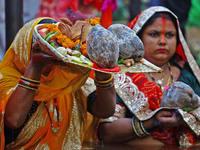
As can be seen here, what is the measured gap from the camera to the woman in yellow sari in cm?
196

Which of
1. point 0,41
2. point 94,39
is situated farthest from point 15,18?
point 0,41

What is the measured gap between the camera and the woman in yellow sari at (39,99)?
77.0 inches

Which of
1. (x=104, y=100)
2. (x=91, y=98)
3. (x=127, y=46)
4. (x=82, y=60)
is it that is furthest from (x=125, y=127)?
(x=82, y=60)

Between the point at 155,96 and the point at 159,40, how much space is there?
0.51 metres

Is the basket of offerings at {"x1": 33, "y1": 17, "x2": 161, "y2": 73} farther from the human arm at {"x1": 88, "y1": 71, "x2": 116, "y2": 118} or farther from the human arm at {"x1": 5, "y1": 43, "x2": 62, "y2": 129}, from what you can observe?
the human arm at {"x1": 88, "y1": 71, "x2": 116, "y2": 118}

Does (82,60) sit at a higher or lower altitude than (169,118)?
higher

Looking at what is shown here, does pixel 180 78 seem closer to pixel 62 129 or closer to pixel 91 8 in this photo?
pixel 62 129

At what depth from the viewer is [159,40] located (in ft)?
10.2

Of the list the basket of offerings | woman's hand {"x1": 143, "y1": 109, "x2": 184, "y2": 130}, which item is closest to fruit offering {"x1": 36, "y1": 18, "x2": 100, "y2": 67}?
the basket of offerings

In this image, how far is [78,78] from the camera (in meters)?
2.13

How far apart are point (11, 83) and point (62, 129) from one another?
A: 481 mm

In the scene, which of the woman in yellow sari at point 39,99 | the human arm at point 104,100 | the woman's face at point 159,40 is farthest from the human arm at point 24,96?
the woman's face at point 159,40

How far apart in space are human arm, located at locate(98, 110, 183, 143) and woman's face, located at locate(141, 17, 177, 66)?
1.97ft

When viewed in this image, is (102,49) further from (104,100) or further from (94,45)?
(104,100)
